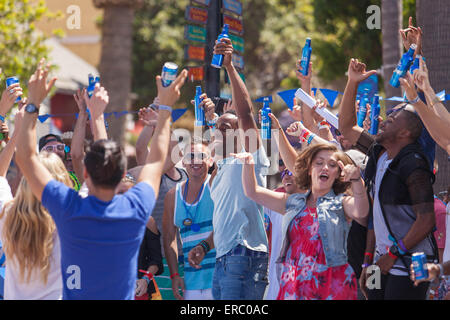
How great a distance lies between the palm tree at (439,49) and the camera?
294 inches

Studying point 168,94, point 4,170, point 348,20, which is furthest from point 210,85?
point 348,20

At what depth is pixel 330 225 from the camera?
458cm

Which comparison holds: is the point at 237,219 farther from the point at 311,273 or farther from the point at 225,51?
the point at 225,51

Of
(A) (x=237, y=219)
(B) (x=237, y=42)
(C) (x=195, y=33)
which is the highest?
(C) (x=195, y=33)

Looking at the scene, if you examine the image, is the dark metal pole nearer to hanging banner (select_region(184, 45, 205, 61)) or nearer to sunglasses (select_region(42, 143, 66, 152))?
hanging banner (select_region(184, 45, 205, 61))

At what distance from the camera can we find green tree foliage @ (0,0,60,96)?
13156mm

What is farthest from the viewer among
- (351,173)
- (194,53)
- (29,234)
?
(194,53)

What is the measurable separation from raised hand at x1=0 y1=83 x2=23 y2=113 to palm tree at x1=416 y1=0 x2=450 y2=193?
4516 millimetres

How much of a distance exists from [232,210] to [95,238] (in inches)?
70.2

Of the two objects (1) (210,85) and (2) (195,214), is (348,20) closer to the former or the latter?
(1) (210,85)

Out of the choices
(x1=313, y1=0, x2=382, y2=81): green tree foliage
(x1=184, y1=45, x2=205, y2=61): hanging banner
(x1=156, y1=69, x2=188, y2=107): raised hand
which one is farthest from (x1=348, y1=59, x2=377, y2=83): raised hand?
(x1=313, y1=0, x2=382, y2=81): green tree foliage

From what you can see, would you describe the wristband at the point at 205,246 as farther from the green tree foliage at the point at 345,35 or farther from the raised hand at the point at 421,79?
the green tree foliage at the point at 345,35

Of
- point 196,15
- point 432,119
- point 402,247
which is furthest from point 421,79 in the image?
point 196,15

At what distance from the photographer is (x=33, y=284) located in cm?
409
